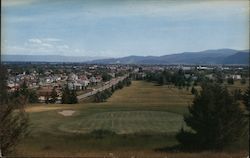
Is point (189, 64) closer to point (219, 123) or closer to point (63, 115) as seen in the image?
point (219, 123)

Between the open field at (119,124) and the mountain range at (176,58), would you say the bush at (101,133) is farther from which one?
the mountain range at (176,58)

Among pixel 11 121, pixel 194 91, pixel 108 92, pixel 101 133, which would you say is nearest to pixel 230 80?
pixel 194 91

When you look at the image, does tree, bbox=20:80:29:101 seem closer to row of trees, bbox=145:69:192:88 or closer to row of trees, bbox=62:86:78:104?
row of trees, bbox=62:86:78:104

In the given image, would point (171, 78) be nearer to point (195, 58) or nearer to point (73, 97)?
point (195, 58)

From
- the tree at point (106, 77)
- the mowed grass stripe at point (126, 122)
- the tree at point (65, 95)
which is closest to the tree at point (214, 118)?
the mowed grass stripe at point (126, 122)

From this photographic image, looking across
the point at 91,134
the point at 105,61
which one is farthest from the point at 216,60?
the point at 91,134
